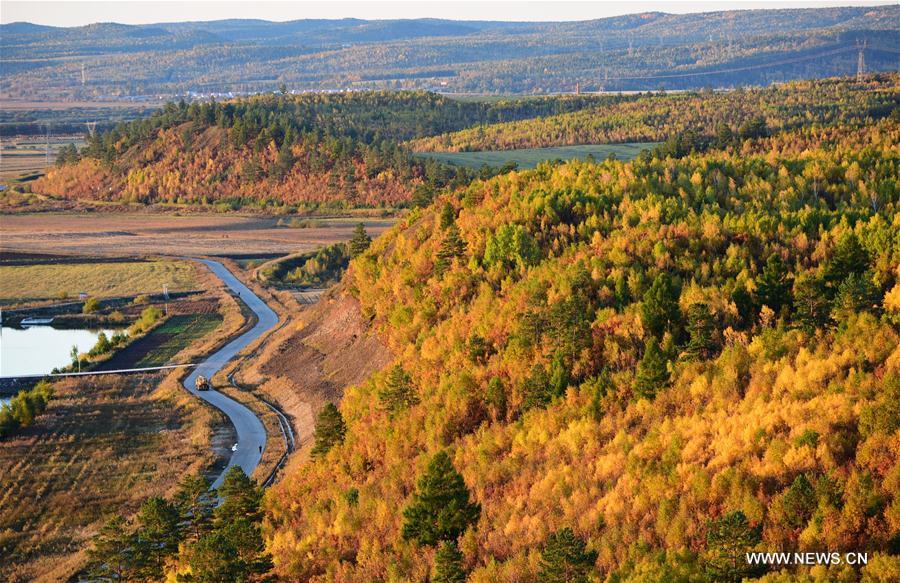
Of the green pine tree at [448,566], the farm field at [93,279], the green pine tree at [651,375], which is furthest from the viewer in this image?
the farm field at [93,279]

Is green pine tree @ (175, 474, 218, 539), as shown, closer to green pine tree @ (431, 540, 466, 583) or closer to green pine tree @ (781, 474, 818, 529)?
green pine tree @ (431, 540, 466, 583)

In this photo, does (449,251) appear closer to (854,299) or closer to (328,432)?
(328,432)

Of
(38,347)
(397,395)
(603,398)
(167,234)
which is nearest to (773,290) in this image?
(603,398)

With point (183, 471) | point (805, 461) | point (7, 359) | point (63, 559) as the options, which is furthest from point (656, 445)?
point (7, 359)

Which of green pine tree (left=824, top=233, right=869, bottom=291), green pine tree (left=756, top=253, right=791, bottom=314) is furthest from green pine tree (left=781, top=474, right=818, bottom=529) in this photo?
green pine tree (left=824, top=233, right=869, bottom=291)

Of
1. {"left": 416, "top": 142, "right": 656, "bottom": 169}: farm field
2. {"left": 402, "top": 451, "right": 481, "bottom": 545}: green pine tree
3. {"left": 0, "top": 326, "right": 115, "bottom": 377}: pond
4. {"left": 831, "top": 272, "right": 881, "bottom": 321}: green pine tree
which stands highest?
{"left": 831, "top": 272, "right": 881, "bottom": 321}: green pine tree

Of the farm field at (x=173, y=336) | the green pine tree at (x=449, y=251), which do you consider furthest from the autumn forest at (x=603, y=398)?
the farm field at (x=173, y=336)

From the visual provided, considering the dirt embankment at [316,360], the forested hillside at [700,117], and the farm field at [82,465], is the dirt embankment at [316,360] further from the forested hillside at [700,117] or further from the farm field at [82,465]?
the forested hillside at [700,117]
